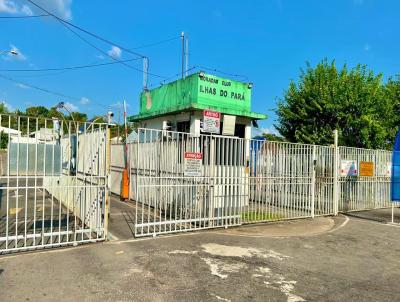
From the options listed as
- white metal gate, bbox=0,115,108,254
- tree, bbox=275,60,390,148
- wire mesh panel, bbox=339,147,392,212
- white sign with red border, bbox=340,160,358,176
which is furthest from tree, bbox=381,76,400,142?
white metal gate, bbox=0,115,108,254

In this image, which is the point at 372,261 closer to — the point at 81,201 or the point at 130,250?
the point at 130,250

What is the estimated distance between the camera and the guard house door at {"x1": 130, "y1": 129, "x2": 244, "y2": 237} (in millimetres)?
8789

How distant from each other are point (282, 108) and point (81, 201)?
12081 mm

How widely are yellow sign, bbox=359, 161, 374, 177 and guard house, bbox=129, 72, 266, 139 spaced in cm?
421

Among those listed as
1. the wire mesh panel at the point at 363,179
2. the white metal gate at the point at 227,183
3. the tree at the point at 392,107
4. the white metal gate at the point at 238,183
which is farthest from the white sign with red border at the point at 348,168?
the tree at the point at 392,107

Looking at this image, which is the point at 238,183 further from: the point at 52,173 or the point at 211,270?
the point at 52,173

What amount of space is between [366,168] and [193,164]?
26.6 ft

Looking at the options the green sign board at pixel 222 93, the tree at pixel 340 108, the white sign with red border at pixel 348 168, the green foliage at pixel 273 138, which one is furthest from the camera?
the green foliage at pixel 273 138

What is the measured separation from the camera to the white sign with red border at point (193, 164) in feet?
28.4

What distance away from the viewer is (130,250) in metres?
6.95

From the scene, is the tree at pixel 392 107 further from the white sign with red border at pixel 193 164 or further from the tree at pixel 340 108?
the white sign with red border at pixel 193 164

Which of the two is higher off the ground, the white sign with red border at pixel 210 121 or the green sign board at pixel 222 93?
the green sign board at pixel 222 93

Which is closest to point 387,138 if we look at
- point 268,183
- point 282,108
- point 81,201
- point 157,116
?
point 282,108

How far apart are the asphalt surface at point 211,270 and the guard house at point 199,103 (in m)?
5.43
